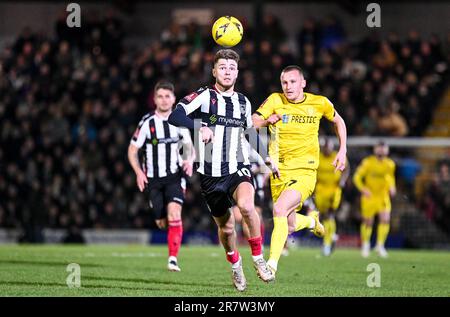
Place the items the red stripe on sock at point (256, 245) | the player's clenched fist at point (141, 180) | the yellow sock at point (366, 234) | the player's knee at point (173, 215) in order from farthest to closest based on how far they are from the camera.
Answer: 1. the yellow sock at point (366, 234)
2. the player's knee at point (173, 215)
3. the player's clenched fist at point (141, 180)
4. the red stripe on sock at point (256, 245)

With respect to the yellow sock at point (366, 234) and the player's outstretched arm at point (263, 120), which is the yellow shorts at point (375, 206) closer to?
the yellow sock at point (366, 234)

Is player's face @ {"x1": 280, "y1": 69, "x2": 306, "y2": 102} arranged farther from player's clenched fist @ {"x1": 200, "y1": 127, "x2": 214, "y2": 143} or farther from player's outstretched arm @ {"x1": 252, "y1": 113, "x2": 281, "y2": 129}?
player's clenched fist @ {"x1": 200, "y1": 127, "x2": 214, "y2": 143}

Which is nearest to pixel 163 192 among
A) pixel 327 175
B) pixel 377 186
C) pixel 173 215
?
pixel 173 215

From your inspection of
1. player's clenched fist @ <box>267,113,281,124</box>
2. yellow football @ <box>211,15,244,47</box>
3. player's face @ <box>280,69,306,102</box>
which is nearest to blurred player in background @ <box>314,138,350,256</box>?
player's face @ <box>280,69,306,102</box>

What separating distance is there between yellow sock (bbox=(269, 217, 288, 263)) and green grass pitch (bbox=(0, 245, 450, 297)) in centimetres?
38

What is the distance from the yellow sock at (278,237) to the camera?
9.76 m

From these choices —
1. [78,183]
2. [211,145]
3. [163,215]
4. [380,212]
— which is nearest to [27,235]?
[78,183]

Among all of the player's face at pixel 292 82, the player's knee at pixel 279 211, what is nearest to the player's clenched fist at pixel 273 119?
the player's face at pixel 292 82

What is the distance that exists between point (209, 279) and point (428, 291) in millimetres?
2516

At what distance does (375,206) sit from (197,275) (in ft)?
26.6

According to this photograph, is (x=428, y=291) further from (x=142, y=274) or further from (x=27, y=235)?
(x=27, y=235)

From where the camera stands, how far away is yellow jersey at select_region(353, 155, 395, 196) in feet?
61.9

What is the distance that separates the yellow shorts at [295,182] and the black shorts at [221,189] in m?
0.90
